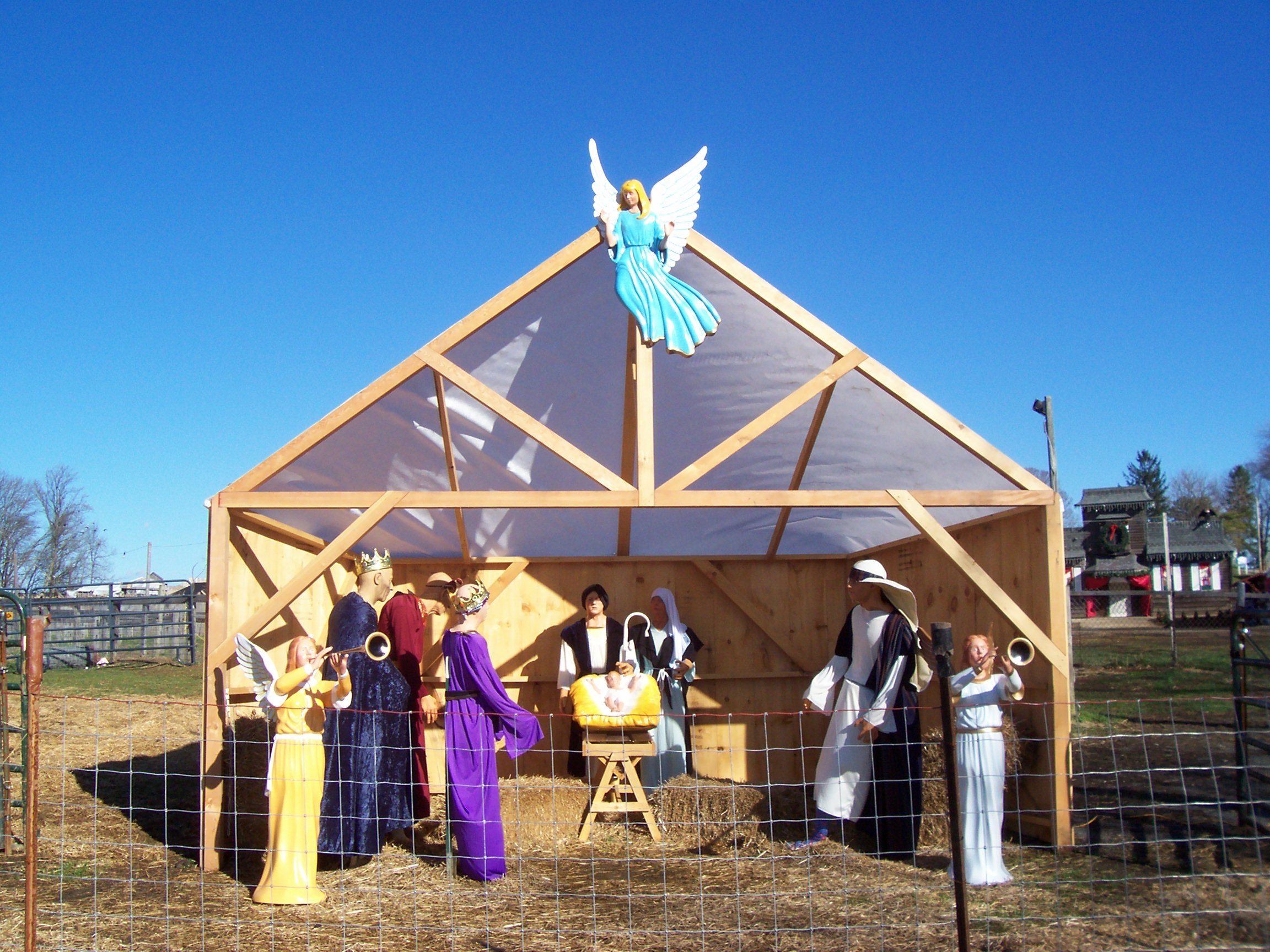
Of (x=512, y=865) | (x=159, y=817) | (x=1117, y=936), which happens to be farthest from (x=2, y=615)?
(x=1117, y=936)

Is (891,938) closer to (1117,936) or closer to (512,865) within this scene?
(1117,936)

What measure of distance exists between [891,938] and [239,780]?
4.49 m

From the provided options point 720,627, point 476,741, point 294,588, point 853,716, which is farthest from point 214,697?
point 720,627

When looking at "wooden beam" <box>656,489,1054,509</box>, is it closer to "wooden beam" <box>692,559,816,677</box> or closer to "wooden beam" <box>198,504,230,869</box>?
"wooden beam" <box>198,504,230,869</box>

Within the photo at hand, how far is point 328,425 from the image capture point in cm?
636

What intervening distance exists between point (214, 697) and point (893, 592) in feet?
13.8

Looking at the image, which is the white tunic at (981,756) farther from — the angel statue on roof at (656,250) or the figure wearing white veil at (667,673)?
the figure wearing white veil at (667,673)

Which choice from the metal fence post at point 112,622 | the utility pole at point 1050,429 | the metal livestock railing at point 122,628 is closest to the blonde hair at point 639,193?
the utility pole at point 1050,429

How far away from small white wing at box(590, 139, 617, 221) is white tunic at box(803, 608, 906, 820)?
302cm

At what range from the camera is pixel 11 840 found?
6.79 metres

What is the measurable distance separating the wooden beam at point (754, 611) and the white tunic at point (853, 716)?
251 centimetres

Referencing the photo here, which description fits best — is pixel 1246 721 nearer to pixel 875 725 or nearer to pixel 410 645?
pixel 875 725

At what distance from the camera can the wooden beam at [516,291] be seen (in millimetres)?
6332

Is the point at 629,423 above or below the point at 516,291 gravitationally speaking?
below
